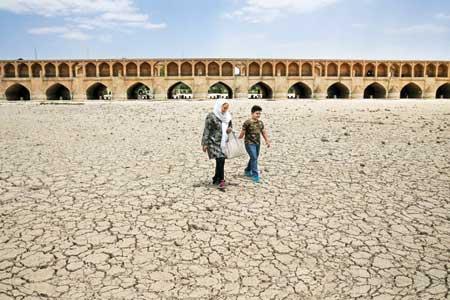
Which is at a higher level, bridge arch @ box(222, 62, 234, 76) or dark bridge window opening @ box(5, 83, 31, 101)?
bridge arch @ box(222, 62, 234, 76)

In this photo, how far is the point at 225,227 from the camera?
11.2 ft

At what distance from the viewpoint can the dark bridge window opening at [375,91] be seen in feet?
116

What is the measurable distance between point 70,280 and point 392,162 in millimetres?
5223

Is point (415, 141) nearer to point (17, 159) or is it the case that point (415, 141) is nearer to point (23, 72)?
point (17, 159)

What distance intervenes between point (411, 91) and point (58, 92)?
118 feet

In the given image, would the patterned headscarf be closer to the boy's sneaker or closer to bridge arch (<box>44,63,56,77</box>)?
the boy's sneaker

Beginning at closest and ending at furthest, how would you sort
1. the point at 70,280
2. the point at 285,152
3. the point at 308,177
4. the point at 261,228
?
Answer: the point at 70,280
the point at 261,228
the point at 308,177
the point at 285,152

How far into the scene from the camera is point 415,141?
8.02 meters

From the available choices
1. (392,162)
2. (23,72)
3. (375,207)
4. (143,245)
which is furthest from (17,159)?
(23,72)

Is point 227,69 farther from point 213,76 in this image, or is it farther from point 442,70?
point 442,70

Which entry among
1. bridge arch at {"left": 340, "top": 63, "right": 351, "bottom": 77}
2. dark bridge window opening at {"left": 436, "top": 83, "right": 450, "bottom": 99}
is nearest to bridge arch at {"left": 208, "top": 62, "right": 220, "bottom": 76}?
bridge arch at {"left": 340, "top": 63, "right": 351, "bottom": 77}

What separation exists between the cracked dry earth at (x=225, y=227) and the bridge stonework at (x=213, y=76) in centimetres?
2740

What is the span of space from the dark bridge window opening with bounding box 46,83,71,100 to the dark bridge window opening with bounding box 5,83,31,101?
2653 millimetres

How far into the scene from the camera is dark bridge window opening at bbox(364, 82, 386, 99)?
116ft
